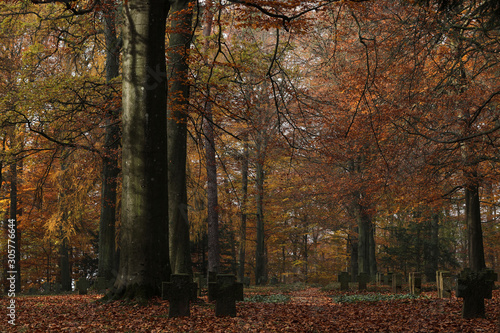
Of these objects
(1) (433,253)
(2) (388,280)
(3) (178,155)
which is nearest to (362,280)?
(2) (388,280)

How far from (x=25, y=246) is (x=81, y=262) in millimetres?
3775

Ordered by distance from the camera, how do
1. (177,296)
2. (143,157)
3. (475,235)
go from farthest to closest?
1. (475,235)
2. (143,157)
3. (177,296)

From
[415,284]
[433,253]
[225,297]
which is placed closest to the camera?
[225,297]

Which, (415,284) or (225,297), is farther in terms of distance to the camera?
(415,284)

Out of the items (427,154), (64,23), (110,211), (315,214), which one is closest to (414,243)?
(315,214)

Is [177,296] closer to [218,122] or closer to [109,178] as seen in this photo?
[109,178]

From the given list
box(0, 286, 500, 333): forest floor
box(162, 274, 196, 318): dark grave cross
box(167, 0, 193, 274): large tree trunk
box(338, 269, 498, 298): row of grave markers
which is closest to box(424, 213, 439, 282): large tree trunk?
box(338, 269, 498, 298): row of grave markers

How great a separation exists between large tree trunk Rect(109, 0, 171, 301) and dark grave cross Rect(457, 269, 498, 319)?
17.0 ft

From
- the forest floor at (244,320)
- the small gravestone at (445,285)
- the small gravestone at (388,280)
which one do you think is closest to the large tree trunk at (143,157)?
the forest floor at (244,320)

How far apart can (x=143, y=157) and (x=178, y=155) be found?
2.92 metres

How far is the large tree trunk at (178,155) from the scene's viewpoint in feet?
33.6

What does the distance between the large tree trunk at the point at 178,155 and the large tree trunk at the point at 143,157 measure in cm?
213

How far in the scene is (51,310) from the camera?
7.75 meters

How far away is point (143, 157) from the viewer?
7668mm
